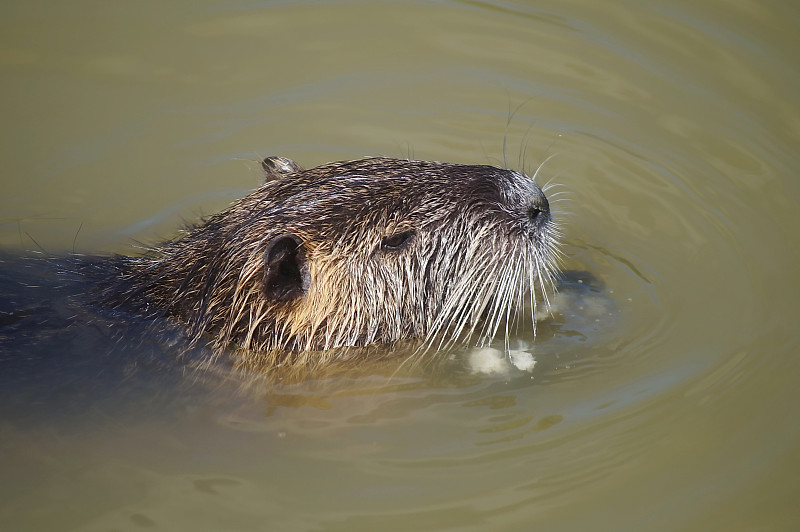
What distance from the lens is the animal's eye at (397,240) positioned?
359 cm

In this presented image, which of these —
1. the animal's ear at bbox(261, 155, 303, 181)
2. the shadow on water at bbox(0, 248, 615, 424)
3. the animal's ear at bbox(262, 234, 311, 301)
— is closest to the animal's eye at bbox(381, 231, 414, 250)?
the animal's ear at bbox(262, 234, 311, 301)

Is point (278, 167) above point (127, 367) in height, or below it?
above

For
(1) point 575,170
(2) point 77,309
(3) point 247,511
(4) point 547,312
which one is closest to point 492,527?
(3) point 247,511

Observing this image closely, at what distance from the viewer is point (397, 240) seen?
3621mm

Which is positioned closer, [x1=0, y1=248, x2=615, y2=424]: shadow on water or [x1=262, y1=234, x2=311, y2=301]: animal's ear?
[x1=262, y1=234, x2=311, y2=301]: animal's ear

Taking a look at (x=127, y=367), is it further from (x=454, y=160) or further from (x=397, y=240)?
(x=454, y=160)

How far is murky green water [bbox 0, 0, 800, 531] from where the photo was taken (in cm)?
327

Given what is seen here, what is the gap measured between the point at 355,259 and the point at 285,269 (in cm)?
31

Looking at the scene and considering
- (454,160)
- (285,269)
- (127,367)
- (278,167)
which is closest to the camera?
(285,269)

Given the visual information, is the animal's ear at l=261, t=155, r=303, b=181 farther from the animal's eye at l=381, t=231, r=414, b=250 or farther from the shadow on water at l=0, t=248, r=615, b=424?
the shadow on water at l=0, t=248, r=615, b=424

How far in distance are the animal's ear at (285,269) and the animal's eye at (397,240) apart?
374 millimetres

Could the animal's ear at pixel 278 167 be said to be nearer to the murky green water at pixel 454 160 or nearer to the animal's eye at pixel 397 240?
the animal's eye at pixel 397 240

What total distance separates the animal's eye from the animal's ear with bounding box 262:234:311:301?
0.37 m

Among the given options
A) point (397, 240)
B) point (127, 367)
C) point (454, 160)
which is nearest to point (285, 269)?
point (397, 240)
